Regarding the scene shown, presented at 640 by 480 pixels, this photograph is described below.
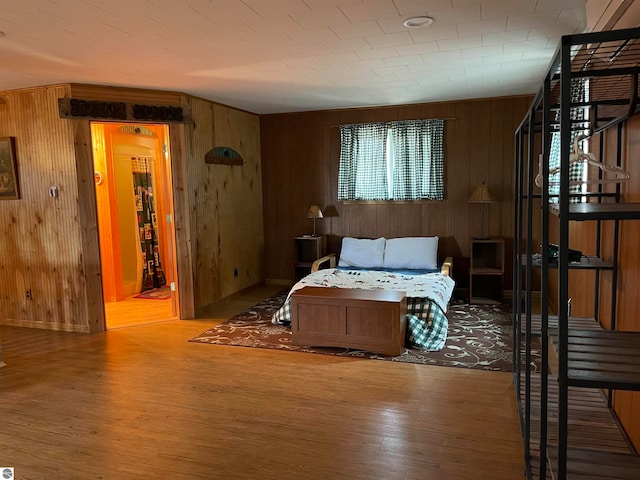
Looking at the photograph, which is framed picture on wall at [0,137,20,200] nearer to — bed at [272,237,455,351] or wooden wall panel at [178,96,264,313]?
wooden wall panel at [178,96,264,313]

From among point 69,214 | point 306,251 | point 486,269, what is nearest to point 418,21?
point 486,269

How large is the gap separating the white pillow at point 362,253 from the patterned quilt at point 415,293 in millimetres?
475

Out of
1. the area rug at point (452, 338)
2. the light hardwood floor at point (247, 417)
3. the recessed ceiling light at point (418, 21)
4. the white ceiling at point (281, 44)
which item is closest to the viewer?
the light hardwood floor at point (247, 417)

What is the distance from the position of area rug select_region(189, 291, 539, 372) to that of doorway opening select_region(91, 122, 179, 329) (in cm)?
108

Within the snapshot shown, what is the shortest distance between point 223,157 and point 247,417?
144 inches

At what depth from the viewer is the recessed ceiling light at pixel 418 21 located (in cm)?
286

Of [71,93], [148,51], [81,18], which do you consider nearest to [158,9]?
[81,18]

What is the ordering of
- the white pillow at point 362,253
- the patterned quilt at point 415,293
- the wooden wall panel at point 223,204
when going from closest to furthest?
the patterned quilt at point 415,293, the wooden wall panel at point 223,204, the white pillow at point 362,253

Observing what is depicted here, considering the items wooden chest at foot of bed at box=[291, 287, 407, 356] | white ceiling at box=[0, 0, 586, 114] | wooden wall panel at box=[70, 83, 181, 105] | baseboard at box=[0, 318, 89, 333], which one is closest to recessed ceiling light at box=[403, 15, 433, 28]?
white ceiling at box=[0, 0, 586, 114]

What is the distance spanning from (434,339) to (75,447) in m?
2.84

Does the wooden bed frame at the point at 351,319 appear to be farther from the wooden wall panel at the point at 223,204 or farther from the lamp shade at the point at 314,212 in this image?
the lamp shade at the point at 314,212

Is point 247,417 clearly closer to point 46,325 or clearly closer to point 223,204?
point 46,325

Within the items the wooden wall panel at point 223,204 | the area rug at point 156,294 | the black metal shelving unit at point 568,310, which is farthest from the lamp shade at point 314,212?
the black metal shelving unit at point 568,310

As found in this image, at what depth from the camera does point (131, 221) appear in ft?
21.3
